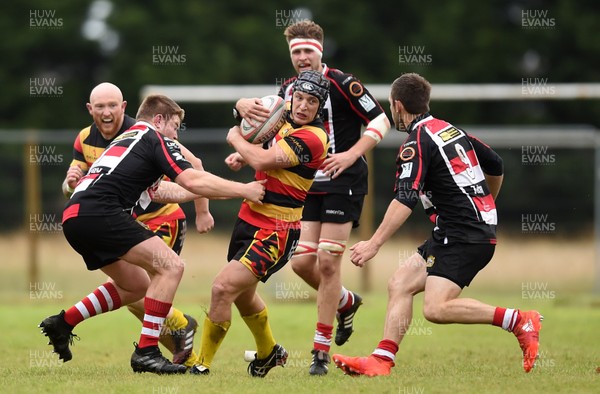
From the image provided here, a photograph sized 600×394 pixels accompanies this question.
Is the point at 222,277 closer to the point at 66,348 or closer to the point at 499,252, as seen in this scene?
the point at 66,348

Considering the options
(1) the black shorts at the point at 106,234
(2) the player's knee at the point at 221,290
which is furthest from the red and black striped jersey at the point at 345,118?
(1) the black shorts at the point at 106,234

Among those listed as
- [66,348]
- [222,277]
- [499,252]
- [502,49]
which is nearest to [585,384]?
[222,277]

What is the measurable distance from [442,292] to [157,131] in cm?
227

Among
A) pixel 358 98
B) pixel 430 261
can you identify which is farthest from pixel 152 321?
pixel 358 98

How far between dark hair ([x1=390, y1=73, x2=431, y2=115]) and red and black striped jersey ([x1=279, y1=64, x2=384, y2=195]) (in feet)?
2.76

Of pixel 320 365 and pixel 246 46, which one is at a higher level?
pixel 246 46

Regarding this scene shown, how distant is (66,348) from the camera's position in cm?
745

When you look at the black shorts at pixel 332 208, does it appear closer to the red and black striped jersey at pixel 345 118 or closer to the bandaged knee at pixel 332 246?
the red and black striped jersey at pixel 345 118

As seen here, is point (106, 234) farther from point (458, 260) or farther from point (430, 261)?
point (458, 260)

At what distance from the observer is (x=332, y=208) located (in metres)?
8.13

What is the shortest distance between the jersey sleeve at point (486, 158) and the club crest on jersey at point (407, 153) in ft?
1.86

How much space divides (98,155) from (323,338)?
7.50 ft

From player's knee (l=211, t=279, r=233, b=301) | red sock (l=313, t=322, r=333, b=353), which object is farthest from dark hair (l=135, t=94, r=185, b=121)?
red sock (l=313, t=322, r=333, b=353)

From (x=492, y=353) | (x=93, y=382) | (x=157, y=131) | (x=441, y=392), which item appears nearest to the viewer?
(x=441, y=392)
